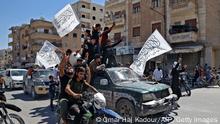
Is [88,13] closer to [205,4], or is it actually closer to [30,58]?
[30,58]

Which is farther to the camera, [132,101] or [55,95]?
[55,95]

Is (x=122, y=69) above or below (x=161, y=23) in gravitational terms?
below

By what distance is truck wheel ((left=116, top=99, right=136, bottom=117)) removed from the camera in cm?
782

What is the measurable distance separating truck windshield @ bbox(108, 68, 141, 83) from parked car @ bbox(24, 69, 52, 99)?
662 cm

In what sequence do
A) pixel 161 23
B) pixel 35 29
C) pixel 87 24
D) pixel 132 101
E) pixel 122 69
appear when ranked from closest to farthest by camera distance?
1. pixel 132 101
2. pixel 122 69
3. pixel 161 23
4. pixel 35 29
5. pixel 87 24

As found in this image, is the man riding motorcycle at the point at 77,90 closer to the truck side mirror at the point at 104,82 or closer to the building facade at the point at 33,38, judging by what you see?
the truck side mirror at the point at 104,82

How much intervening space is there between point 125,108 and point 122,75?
1390 millimetres

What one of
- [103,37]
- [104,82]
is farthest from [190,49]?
[104,82]

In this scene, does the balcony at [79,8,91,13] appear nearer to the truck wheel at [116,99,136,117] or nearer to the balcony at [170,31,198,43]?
the balcony at [170,31,198,43]

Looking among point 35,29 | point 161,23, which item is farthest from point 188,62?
point 35,29

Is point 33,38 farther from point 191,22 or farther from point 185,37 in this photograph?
point 185,37

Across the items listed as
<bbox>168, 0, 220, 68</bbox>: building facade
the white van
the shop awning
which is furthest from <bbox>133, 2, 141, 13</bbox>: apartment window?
the white van

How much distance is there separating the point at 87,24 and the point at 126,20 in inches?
1326

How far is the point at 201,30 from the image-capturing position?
2500cm
